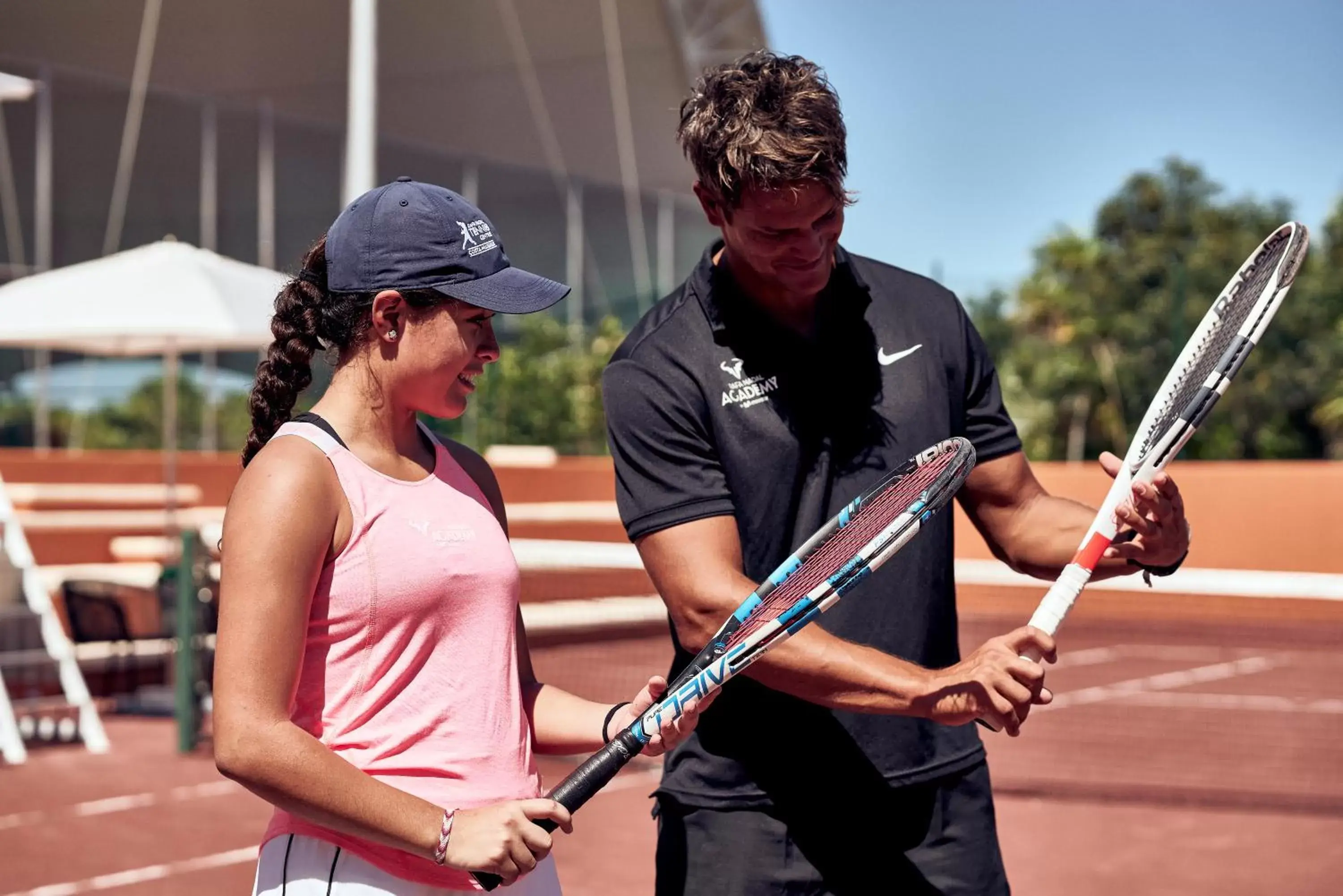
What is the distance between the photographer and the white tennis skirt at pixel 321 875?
2.09 metres

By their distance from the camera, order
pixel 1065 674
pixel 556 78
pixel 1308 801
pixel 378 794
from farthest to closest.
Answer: pixel 556 78
pixel 1065 674
pixel 1308 801
pixel 378 794

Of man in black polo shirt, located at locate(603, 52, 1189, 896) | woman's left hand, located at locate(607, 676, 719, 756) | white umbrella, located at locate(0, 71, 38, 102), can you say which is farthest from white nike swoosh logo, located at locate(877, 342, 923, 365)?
white umbrella, located at locate(0, 71, 38, 102)

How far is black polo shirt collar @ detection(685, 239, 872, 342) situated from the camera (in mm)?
2740

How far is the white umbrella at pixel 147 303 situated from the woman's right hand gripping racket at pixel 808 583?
24.1 feet

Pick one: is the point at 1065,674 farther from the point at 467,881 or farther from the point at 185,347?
the point at 467,881

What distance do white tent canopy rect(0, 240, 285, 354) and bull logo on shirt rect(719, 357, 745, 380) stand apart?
7.15m

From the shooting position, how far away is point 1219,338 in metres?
3.19

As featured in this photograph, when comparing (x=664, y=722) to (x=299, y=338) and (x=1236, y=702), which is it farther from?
(x=1236, y=702)

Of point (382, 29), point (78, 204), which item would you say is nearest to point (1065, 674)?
point (78, 204)

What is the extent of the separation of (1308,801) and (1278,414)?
84.6 ft

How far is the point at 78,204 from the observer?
1841 cm

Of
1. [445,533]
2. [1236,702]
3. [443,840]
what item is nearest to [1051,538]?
[445,533]

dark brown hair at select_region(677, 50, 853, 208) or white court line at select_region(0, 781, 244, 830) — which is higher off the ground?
dark brown hair at select_region(677, 50, 853, 208)

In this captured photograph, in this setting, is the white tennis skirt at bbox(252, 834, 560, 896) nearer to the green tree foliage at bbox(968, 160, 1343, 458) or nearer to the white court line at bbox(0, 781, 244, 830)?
the white court line at bbox(0, 781, 244, 830)
